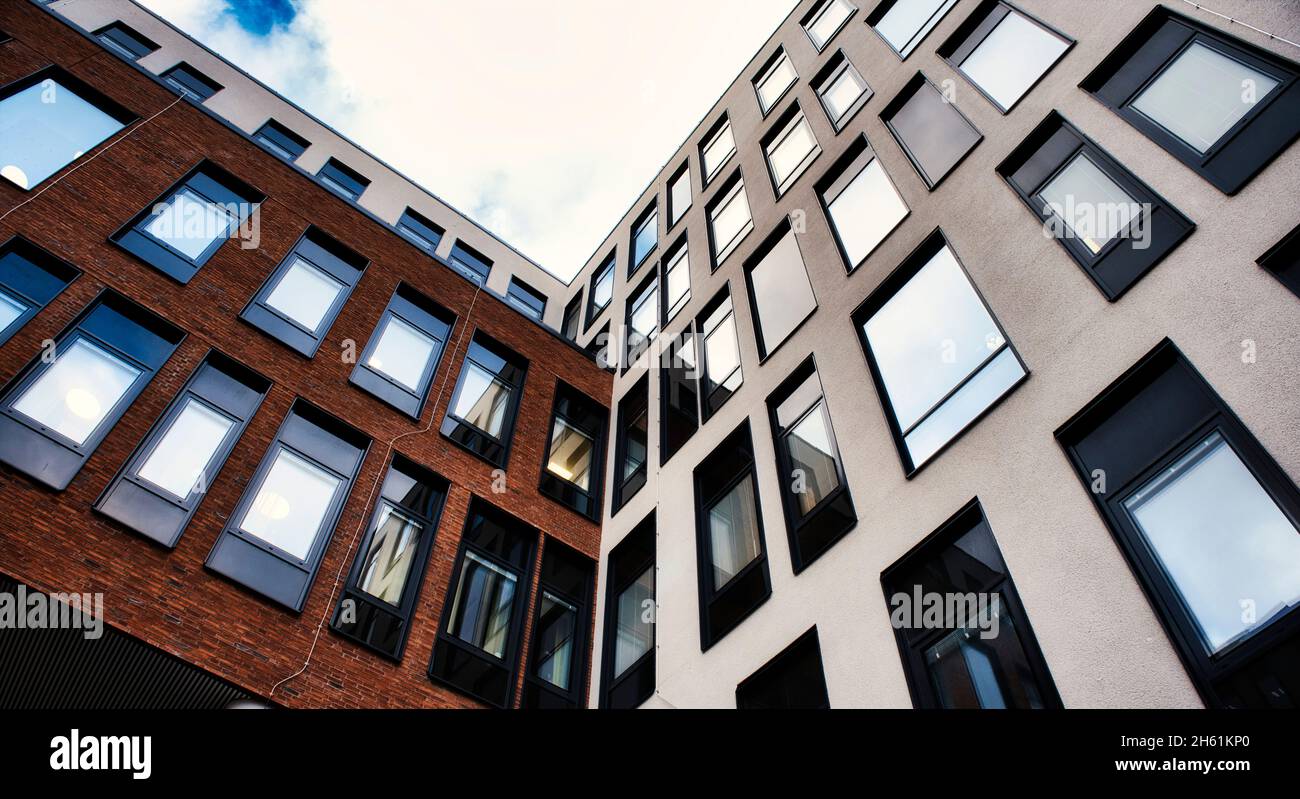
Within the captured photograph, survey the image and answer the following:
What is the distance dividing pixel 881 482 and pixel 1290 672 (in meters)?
5.02

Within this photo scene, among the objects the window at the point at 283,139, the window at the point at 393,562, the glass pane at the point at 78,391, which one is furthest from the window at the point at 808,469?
the window at the point at 283,139

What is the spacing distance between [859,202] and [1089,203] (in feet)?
17.2

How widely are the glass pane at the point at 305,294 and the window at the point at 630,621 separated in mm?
7243

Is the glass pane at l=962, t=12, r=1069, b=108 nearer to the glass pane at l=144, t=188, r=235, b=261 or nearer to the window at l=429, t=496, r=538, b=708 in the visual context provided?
the window at l=429, t=496, r=538, b=708

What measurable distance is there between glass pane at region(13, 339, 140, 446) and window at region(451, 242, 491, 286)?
1676cm

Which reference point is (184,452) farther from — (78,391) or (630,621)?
(630,621)

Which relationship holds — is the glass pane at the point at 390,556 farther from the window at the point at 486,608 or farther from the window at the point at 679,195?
the window at the point at 679,195

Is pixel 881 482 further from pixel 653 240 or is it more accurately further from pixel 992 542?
pixel 653 240

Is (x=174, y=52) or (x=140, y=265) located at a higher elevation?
(x=174, y=52)

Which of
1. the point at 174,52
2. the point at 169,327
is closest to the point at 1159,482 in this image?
the point at 169,327

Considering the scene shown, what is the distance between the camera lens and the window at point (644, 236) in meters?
25.0

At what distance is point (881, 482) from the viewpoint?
11.0 meters

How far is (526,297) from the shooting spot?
30453mm

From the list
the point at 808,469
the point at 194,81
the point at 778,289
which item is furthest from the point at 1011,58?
the point at 194,81
